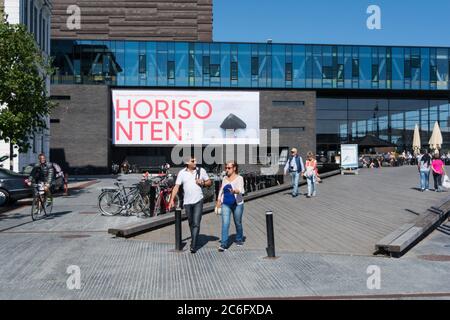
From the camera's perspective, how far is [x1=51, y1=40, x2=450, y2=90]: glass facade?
55.1 metres

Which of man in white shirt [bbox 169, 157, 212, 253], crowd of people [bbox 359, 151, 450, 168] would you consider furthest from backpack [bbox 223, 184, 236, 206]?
crowd of people [bbox 359, 151, 450, 168]

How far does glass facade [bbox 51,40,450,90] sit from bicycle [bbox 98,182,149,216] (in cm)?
4025

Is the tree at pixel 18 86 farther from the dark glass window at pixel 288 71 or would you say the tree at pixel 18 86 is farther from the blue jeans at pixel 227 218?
the dark glass window at pixel 288 71

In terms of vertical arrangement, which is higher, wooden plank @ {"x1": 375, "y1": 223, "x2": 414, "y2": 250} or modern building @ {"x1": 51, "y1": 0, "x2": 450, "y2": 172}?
modern building @ {"x1": 51, "y1": 0, "x2": 450, "y2": 172}

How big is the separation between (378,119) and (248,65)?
17079mm

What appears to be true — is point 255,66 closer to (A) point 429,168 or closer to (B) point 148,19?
(B) point 148,19

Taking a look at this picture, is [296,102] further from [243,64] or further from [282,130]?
[243,64]

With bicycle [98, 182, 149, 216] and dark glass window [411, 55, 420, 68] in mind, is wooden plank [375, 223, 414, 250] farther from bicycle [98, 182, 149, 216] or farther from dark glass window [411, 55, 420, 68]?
dark glass window [411, 55, 420, 68]

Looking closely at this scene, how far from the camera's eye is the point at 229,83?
5622cm

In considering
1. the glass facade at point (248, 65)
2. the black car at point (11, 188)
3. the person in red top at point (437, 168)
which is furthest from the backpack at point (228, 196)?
the glass facade at point (248, 65)

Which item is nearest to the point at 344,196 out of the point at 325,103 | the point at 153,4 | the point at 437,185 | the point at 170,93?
the point at 437,185

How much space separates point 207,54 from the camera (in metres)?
56.5

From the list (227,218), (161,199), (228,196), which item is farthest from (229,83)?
(227,218)

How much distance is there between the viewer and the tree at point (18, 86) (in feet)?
72.6
